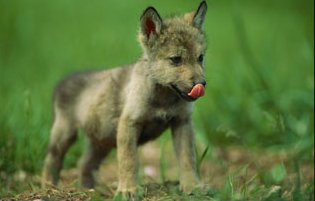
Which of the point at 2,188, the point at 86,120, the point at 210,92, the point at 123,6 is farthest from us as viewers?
the point at 123,6

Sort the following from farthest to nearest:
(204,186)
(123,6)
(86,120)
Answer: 1. (123,6)
2. (86,120)
3. (204,186)

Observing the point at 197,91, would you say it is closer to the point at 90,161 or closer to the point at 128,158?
the point at 128,158

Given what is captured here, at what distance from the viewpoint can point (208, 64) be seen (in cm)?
1133

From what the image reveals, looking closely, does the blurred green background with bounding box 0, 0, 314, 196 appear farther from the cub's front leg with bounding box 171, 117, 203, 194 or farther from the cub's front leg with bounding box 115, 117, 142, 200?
the cub's front leg with bounding box 115, 117, 142, 200

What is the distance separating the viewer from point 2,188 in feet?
21.0

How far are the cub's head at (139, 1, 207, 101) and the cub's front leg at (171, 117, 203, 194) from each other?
1.41 feet

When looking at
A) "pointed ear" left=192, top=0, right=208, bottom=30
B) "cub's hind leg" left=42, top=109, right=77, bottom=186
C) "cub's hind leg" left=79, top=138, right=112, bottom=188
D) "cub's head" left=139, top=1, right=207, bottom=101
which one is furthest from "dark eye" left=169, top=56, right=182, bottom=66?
"cub's hind leg" left=79, top=138, right=112, bottom=188

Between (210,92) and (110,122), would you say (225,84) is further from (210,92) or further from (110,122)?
(110,122)

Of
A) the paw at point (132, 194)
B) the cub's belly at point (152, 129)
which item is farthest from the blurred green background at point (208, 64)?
the paw at point (132, 194)

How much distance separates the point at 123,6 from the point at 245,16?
2.35 metres

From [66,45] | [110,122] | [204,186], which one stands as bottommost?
[204,186]

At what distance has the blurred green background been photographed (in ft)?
25.0

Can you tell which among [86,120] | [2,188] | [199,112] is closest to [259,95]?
[199,112]

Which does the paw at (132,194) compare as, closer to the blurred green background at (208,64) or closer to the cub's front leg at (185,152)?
the cub's front leg at (185,152)
